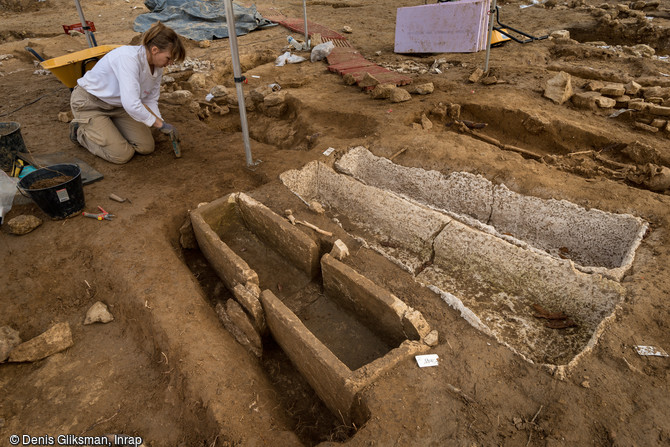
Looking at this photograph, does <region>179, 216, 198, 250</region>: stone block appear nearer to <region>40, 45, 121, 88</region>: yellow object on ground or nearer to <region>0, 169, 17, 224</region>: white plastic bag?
<region>0, 169, 17, 224</region>: white plastic bag

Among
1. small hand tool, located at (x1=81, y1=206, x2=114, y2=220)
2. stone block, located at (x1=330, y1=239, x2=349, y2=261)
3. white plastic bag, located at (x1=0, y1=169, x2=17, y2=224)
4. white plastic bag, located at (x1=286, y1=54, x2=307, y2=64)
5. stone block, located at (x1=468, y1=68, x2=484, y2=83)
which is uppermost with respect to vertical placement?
white plastic bag, located at (x1=286, y1=54, x2=307, y2=64)

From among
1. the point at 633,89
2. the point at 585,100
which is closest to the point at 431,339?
the point at 585,100

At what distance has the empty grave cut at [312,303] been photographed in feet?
8.09

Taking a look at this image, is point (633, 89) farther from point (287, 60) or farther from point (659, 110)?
point (287, 60)

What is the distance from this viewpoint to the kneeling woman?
405cm

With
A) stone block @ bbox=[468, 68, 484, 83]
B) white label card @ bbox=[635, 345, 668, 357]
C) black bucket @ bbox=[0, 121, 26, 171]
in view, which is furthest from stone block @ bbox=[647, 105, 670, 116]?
black bucket @ bbox=[0, 121, 26, 171]

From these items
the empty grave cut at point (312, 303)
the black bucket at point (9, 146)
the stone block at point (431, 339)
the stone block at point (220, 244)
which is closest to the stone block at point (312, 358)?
the empty grave cut at point (312, 303)

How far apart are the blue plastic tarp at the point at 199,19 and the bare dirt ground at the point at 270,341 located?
4.75 meters

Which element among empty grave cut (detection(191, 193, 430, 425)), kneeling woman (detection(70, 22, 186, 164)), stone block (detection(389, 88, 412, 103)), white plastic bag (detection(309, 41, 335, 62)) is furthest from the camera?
white plastic bag (detection(309, 41, 335, 62))

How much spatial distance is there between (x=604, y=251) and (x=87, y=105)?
19.6 ft

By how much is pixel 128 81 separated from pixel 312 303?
3.13 meters

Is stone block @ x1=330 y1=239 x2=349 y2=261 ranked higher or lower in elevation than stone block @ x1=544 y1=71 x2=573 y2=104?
lower

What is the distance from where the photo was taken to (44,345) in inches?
109

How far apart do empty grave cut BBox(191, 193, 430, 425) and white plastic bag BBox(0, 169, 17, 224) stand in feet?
6.60
